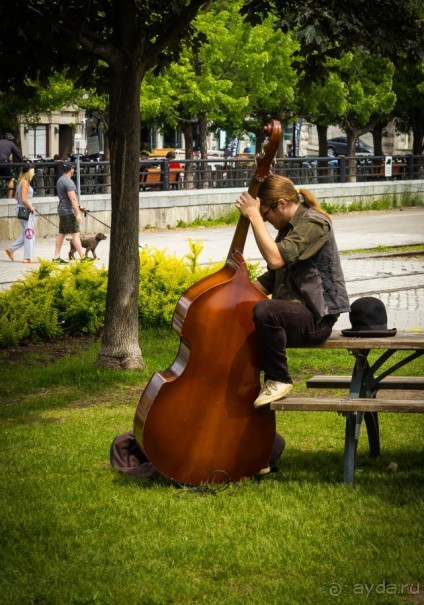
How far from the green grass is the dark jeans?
632mm

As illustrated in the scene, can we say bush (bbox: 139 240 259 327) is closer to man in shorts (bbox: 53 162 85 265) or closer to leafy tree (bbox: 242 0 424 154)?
leafy tree (bbox: 242 0 424 154)

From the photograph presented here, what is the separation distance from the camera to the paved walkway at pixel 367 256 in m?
13.9

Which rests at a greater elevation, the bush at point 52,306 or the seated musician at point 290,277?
the seated musician at point 290,277

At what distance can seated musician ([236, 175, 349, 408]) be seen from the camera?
593 cm

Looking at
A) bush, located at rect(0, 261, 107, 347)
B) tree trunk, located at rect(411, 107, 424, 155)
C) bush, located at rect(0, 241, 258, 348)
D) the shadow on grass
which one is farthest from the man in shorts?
tree trunk, located at rect(411, 107, 424, 155)

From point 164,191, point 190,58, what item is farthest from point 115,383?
point 190,58

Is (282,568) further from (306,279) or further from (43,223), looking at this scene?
(43,223)

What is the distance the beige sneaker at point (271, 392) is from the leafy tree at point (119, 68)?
373 cm

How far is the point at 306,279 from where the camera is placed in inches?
240

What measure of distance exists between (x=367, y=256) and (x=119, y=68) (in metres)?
10.9

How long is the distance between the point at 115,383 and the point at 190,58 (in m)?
27.1

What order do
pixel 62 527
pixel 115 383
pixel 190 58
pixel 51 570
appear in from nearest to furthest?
pixel 51 570 < pixel 62 527 < pixel 115 383 < pixel 190 58

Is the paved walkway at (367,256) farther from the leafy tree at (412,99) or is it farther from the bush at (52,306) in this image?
the leafy tree at (412,99)

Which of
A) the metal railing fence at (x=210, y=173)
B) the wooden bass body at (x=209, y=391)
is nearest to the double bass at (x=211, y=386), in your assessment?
the wooden bass body at (x=209, y=391)
